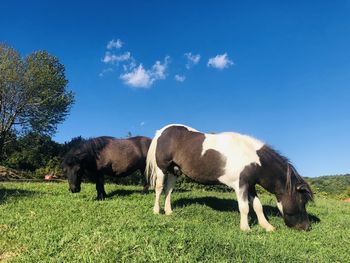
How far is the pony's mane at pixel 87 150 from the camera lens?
1404 cm

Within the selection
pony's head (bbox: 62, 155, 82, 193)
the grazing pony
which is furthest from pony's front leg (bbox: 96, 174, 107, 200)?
pony's head (bbox: 62, 155, 82, 193)

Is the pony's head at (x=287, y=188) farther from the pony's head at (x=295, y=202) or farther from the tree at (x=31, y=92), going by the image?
the tree at (x=31, y=92)

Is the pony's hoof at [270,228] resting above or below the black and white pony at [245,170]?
below

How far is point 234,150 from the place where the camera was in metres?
10.1

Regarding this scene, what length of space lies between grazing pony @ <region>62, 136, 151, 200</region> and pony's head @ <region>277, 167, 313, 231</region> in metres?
6.08

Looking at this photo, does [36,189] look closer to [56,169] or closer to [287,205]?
[287,205]

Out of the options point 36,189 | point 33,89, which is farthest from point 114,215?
point 33,89

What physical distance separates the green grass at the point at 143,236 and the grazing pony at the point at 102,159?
182 cm

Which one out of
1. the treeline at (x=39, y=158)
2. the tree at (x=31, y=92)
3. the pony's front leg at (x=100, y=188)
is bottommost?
the pony's front leg at (x=100, y=188)

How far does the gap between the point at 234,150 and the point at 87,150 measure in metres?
6.08

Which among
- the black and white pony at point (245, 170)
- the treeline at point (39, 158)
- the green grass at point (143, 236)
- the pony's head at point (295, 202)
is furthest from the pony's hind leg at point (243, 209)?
the treeline at point (39, 158)

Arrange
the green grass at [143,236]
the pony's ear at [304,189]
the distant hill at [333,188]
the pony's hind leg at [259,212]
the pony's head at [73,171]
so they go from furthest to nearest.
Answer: the distant hill at [333,188]
the pony's head at [73,171]
the pony's ear at [304,189]
the pony's hind leg at [259,212]
the green grass at [143,236]

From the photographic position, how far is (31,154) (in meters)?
32.4

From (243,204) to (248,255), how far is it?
3188mm
